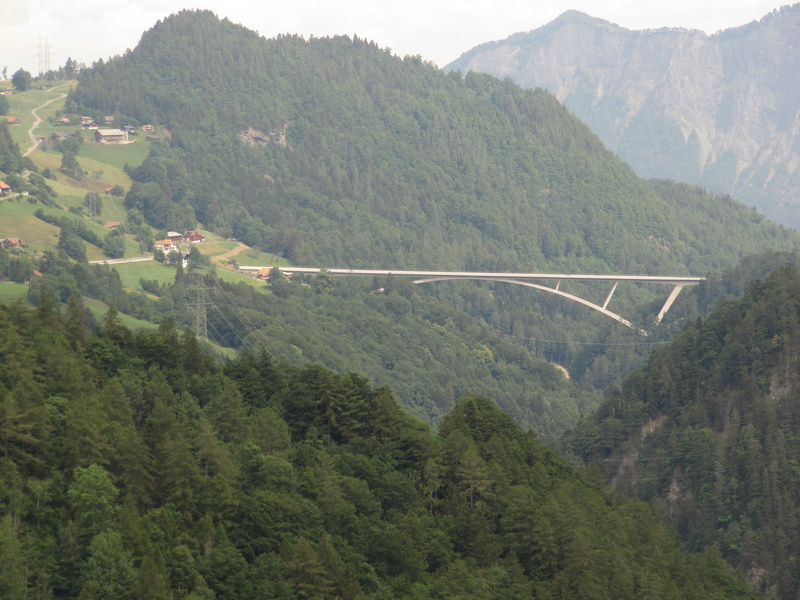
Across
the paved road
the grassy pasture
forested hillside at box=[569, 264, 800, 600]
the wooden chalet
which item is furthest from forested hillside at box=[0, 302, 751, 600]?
the paved road

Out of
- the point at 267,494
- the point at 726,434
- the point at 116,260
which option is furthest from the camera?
the point at 116,260

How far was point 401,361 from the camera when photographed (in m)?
184

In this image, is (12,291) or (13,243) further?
(13,243)

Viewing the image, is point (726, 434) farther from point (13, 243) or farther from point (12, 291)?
point (13, 243)

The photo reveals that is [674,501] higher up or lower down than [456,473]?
lower down

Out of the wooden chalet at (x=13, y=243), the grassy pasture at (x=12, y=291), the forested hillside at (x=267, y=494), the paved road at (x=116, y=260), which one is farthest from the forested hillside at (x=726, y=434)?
the paved road at (x=116, y=260)

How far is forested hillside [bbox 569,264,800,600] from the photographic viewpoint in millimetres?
108062

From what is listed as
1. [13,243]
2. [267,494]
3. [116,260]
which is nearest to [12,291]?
[13,243]

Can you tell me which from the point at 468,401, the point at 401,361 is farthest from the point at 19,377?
the point at 401,361

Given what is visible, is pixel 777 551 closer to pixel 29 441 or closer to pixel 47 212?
pixel 29 441

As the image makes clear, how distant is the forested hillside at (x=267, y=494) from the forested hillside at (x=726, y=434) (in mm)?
22674

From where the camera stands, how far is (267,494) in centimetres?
6028

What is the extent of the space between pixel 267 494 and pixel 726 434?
67.2 metres

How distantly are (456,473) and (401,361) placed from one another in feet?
364
